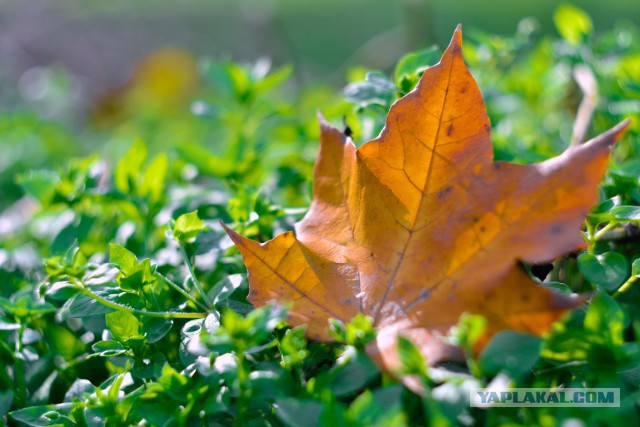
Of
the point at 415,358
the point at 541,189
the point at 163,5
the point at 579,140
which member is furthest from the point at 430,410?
the point at 163,5

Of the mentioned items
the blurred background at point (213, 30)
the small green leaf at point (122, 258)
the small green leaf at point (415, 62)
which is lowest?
the blurred background at point (213, 30)

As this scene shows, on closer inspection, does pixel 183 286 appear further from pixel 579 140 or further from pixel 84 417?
pixel 579 140

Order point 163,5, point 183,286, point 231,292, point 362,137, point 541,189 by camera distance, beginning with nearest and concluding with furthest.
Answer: point 541,189
point 231,292
point 183,286
point 362,137
point 163,5

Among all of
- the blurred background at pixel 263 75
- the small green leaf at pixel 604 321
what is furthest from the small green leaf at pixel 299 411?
the blurred background at pixel 263 75

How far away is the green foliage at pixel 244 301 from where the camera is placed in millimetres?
602

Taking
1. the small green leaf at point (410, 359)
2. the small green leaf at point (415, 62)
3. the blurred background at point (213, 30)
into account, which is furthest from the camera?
the blurred background at point (213, 30)

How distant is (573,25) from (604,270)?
719mm

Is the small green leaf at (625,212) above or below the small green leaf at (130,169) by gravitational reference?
below

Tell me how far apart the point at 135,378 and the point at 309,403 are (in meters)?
0.30

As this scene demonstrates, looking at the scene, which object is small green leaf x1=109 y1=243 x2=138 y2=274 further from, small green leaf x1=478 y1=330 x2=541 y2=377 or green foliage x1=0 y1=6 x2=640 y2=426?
small green leaf x1=478 y1=330 x2=541 y2=377

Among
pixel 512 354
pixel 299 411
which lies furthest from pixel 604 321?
pixel 299 411

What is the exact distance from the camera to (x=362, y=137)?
1.09 metres

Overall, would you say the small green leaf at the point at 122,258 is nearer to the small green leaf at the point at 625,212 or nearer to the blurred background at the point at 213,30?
the small green leaf at the point at 625,212

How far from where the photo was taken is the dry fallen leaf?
2.11 ft
